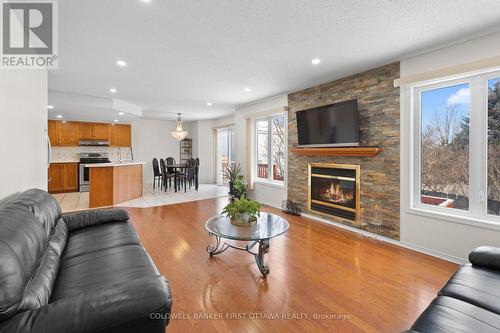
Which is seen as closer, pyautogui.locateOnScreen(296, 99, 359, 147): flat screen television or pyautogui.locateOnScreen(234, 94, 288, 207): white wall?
pyautogui.locateOnScreen(296, 99, 359, 147): flat screen television

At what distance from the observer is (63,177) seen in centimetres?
732

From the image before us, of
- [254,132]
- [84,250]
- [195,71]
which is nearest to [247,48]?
[195,71]

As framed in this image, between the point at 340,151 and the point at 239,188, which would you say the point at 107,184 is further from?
the point at 340,151

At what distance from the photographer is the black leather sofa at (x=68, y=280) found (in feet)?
3.14

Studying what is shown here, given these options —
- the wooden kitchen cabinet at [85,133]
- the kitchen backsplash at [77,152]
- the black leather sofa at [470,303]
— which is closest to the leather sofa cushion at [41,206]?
the black leather sofa at [470,303]

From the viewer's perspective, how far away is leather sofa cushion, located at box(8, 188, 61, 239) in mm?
1690

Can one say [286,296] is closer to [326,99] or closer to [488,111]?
[488,111]

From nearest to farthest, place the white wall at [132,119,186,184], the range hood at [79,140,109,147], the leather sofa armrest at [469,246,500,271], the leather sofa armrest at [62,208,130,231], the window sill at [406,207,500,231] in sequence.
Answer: the leather sofa armrest at [469,246,500,271] < the leather sofa armrest at [62,208,130,231] < the window sill at [406,207,500,231] < the range hood at [79,140,109,147] < the white wall at [132,119,186,184]

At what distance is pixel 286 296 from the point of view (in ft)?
7.04

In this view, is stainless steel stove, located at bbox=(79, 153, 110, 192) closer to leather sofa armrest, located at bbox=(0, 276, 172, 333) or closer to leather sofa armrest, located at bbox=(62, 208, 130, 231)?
leather sofa armrest, located at bbox=(62, 208, 130, 231)

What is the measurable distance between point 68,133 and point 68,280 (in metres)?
7.53

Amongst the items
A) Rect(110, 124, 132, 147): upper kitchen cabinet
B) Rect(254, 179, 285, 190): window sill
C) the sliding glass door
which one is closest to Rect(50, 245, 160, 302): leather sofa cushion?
Rect(254, 179, 285, 190): window sill

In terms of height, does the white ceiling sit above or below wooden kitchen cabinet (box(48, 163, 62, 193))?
above

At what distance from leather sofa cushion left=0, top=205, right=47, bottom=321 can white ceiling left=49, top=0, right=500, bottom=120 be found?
1.86m
